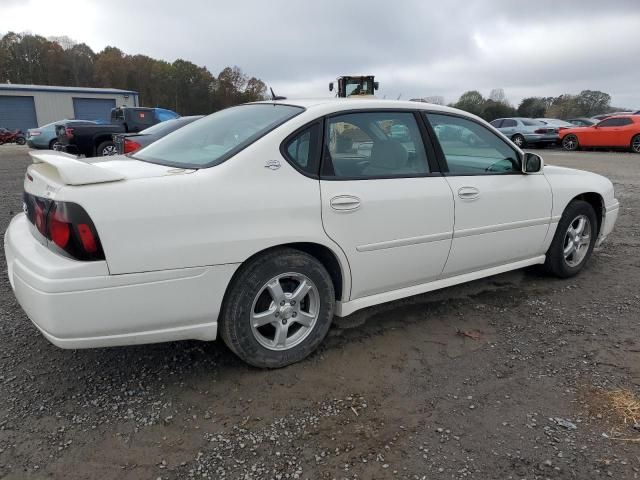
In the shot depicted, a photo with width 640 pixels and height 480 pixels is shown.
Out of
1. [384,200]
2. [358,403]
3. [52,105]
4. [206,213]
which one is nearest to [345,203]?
[384,200]

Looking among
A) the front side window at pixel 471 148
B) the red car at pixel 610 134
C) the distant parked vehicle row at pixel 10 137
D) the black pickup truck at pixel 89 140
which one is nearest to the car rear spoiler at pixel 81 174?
the front side window at pixel 471 148

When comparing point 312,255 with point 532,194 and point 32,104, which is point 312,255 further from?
point 32,104

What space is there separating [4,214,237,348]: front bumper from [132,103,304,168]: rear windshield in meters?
0.68

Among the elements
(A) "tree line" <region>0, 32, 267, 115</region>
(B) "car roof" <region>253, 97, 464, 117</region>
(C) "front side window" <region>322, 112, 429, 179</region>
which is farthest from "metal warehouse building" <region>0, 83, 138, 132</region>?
(C) "front side window" <region>322, 112, 429, 179</region>

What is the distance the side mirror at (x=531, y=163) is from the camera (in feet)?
12.4

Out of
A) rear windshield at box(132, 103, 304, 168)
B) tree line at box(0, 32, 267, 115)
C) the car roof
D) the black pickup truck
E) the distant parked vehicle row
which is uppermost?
tree line at box(0, 32, 267, 115)

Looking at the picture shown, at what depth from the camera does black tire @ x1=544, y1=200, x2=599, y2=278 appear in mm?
4199

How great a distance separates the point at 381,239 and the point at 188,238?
3.91ft

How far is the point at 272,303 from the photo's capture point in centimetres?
277

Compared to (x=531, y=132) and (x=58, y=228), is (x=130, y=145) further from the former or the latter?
(x=531, y=132)

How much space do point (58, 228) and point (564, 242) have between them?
12.7ft

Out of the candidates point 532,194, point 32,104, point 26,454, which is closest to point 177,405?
point 26,454

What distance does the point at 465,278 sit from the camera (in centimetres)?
362

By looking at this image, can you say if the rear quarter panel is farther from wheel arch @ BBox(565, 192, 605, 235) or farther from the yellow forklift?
the yellow forklift
